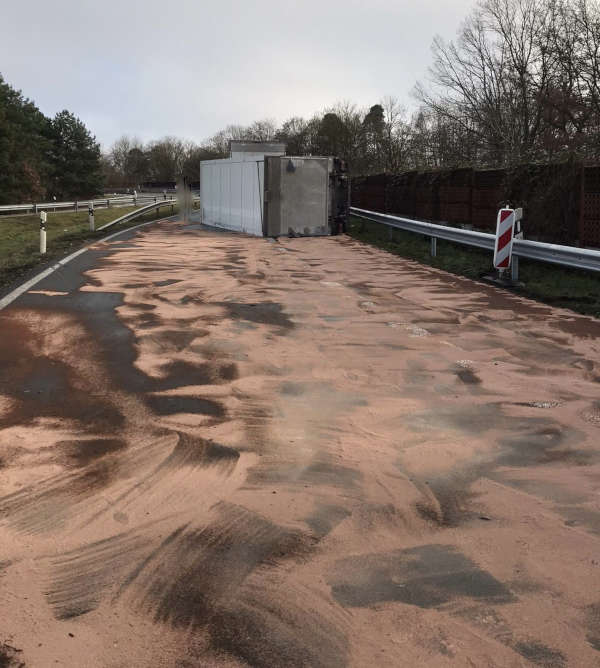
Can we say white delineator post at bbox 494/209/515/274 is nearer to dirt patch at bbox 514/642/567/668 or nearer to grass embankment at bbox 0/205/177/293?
grass embankment at bbox 0/205/177/293

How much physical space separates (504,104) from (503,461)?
29146mm

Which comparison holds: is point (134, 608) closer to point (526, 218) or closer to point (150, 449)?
point (150, 449)

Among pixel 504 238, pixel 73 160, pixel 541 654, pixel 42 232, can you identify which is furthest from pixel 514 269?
pixel 73 160

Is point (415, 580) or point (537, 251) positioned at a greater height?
point (537, 251)

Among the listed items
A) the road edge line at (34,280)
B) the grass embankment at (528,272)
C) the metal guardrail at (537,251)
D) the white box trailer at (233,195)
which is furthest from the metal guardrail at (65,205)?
the metal guardrail at (537,251)

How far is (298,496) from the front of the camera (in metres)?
3.90

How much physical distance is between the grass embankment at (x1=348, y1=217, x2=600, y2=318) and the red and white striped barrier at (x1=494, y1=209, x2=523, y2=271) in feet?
1.53

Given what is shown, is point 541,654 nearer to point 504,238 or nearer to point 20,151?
point 504,238

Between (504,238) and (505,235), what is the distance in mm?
101

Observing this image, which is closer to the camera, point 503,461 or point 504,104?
point 503,461

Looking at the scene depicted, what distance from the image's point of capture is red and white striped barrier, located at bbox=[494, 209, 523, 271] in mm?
12012

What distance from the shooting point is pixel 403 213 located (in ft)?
77.4

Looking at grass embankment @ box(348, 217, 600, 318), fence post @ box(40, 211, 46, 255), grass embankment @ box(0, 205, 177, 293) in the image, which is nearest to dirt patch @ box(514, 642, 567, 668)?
grass embankment @ box(348, 217, 600, 318)

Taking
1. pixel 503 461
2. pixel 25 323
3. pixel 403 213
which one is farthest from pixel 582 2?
pixel 503 461
